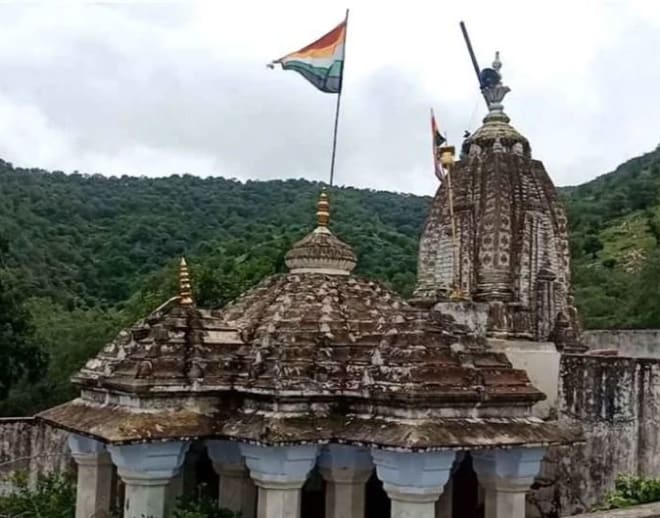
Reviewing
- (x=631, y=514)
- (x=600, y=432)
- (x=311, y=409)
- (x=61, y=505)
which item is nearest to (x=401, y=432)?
(x=311, y=409)

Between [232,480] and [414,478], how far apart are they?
2566 mm

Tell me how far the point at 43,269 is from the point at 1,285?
63.3 ft

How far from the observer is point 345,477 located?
10.3 meters

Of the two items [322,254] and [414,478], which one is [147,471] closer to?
[414,478]

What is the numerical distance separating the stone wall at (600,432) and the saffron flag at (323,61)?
17.5 ft

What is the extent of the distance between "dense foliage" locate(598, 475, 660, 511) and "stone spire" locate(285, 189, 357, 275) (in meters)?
4.35

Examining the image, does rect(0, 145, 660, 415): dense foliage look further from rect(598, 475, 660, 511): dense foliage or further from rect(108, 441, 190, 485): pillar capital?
rect(598, 475, 660, 511): dense foliage

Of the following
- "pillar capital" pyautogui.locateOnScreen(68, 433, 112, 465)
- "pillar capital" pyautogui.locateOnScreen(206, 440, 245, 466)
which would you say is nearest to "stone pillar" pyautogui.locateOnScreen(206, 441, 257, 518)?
"pillar capital" pyautogui.locateOnScreen(206, 440, 245, 466)

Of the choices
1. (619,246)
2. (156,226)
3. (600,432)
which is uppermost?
(156,226)

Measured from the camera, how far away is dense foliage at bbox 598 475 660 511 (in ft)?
36.8

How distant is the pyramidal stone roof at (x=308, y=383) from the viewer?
9.44m

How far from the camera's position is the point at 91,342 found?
2825 centimetres

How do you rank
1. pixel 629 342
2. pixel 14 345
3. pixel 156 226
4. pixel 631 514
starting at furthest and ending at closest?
1. pixel 156 226
2. pixel 14 345
3. pixel 629 342
4. pixel 631 514

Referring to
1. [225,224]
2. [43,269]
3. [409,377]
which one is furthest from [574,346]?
[225,224]
